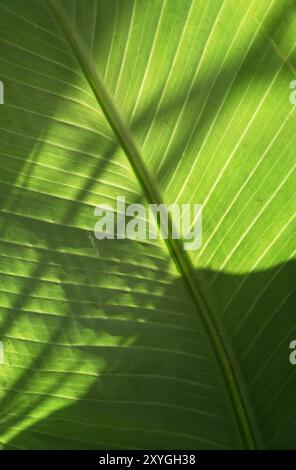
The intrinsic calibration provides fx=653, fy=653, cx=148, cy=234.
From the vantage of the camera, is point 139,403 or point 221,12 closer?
point 221,12

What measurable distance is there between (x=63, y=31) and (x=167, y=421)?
0.61m

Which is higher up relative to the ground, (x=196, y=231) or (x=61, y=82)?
(x=61, y=82)

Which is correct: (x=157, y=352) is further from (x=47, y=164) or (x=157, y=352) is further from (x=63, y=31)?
(x=63, y=31)

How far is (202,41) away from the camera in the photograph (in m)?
0.89

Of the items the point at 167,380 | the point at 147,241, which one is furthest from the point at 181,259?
the point at 167,380

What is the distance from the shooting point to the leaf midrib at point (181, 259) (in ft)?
3.07

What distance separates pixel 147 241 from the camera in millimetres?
983

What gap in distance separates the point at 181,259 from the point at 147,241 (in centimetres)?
6

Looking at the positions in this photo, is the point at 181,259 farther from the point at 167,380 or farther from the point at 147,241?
the point at 167,380

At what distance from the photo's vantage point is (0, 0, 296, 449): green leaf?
899 mm

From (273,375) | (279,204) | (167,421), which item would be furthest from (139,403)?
(279,204)

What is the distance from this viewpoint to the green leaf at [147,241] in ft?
2.95

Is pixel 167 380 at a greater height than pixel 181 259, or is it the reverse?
pixel 181 259

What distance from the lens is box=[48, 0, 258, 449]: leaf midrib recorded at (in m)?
0.94
